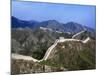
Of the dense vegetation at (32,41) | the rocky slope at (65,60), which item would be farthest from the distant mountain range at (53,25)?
the rocky slope at (65,60)

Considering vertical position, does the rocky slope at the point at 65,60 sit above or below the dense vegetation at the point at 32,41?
below

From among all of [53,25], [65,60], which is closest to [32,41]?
[53,25]

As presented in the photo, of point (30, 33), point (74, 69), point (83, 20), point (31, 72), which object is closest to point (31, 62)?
point (31, 72)

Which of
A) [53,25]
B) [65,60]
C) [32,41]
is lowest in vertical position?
[65,60]

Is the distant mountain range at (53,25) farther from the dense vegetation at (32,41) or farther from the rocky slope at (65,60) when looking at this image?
the rocky slope at (65,60)

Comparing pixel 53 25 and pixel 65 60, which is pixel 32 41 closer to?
pixel 53 25

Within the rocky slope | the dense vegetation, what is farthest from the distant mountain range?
the rocky slope

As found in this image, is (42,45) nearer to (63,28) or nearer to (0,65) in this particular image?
(63,28)

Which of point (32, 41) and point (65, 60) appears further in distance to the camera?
point (65, 60)
